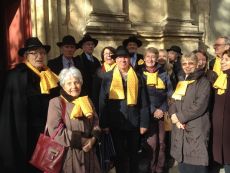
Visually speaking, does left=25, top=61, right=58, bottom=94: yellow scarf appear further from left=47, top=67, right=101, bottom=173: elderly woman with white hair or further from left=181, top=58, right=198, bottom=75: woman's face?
left=181, top=58, right=198, bottom=75: woman's face

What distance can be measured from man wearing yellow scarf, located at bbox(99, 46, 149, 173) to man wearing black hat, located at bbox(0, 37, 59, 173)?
760 mm

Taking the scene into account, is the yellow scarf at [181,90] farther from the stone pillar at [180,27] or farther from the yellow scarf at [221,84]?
the stone pillar at [180,27]

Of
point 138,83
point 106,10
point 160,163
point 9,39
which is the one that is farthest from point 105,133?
point 9,39

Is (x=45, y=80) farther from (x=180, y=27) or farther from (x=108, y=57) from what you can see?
(x=180, y=27)

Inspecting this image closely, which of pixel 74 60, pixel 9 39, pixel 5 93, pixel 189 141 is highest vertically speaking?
pixel 9 39

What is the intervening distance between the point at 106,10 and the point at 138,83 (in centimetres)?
282

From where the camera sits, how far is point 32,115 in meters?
5.02

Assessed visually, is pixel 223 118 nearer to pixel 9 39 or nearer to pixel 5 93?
pixel 5 93

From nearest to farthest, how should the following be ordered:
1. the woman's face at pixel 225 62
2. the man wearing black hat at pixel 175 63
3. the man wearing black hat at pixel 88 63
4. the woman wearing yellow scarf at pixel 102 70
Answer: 1. the woman's face at pixel 225 62
2. the woman wearing yellow scarf at pixel 102 70
3. the man wearing black hat at pixel 88 63
4. the man wearing black hat at pixel 175 63

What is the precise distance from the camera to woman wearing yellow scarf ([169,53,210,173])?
5.07 m

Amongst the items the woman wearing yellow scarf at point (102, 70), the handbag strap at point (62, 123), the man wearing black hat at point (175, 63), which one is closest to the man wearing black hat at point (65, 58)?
the woman wearing yellow scarf at point (102, 70)

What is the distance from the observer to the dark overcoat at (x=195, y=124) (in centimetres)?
507

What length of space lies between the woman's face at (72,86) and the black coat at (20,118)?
75cm

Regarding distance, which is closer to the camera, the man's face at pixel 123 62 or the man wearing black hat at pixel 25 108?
the man wearing black hat at pixel 25 108
